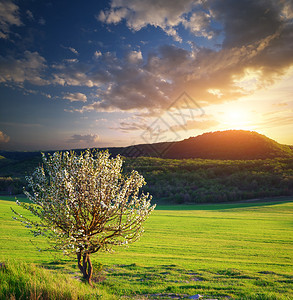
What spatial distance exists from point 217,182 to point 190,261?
7844cm

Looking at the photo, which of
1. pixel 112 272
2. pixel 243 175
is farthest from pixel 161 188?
pixel 112 272

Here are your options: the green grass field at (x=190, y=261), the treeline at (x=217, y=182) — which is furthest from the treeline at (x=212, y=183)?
the green grass field at (x=190, y=261)

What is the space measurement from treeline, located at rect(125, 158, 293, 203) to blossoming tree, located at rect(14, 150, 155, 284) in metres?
70.4

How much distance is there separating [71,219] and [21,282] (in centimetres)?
308

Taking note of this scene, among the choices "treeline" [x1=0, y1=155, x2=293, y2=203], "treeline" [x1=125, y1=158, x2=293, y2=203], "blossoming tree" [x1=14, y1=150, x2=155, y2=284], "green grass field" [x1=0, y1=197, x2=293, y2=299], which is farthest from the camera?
"treeline" [x1=0, y1=155, x2=293, y2=203]

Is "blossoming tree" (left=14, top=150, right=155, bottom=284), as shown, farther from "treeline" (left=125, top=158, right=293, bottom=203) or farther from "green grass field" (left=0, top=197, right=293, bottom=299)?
"treeline" (left=125, top=158, right=293, bottom=203)

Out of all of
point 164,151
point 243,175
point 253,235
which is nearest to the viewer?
point 253,235

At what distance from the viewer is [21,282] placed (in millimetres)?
9164

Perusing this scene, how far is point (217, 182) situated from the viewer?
93.0 metres

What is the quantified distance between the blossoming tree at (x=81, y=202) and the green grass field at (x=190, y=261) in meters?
2.05

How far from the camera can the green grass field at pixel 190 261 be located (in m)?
12.1

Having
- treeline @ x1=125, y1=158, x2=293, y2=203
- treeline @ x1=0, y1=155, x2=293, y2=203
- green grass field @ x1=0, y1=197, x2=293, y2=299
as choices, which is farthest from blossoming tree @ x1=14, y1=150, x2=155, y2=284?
treeline @ x1=125, y1=158, x2=293, y2=203

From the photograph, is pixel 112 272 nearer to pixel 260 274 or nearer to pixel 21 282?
pixel 21 282

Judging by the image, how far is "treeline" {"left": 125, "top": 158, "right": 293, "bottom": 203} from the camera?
252ft
